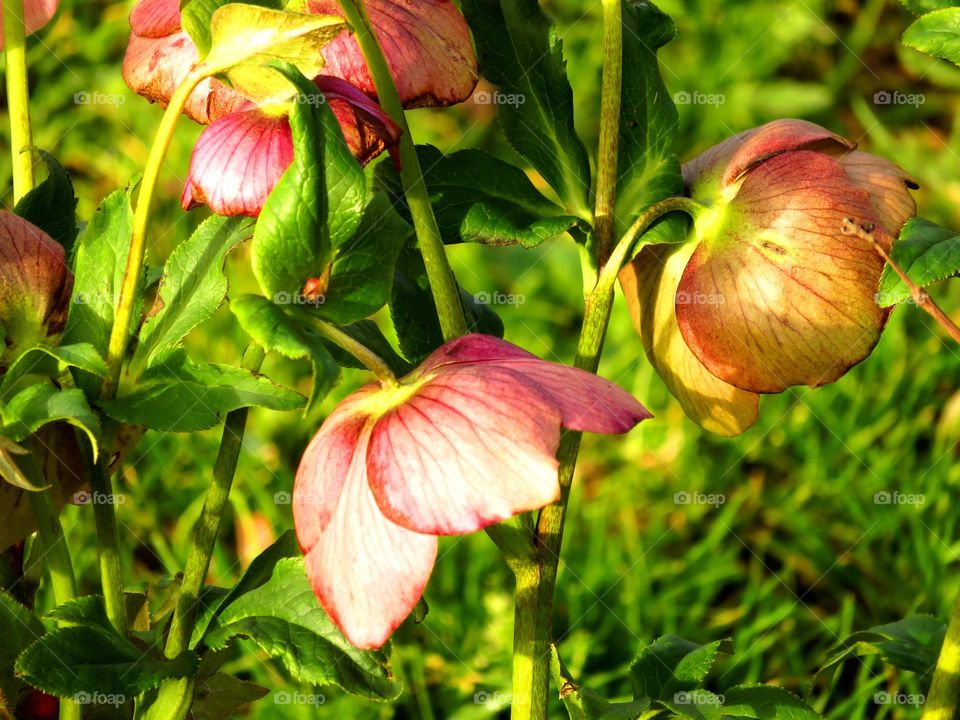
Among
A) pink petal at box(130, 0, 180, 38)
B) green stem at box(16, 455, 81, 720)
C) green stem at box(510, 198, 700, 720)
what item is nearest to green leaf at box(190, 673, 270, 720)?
green stem at box(16, 455, 81, 720)

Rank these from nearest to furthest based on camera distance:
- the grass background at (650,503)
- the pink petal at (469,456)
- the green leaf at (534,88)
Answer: the pink petal at (469,456) → the green leaf at (534,88) → the grass background at (650,503)

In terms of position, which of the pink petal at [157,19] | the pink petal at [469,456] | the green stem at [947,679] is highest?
the pink petal at [157,19]

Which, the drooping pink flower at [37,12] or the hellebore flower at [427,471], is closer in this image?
the hellebore flower at [427,471]

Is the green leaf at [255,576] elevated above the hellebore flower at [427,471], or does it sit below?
below

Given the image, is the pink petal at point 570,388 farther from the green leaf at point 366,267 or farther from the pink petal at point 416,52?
the pink petal at point 416,52

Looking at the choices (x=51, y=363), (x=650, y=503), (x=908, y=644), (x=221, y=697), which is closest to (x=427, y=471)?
(x=51, y=363)

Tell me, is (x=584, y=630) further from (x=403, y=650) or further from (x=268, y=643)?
(x=268, y=643)

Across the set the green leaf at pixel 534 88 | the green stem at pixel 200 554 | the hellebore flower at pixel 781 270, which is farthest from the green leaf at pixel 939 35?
the green stem at pixel 200 554
